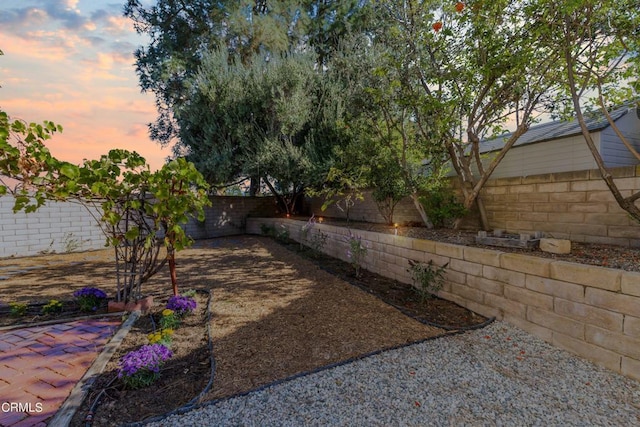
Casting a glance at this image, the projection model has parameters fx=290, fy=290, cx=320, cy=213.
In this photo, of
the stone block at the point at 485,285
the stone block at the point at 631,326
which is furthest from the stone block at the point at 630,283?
the stone block at the point at 485,285

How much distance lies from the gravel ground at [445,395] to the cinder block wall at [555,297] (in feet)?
0.57

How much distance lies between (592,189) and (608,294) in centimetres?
212

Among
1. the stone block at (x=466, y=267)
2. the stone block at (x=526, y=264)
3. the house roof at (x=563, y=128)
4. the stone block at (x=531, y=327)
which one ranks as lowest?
the stone block at (x=531, y=327)

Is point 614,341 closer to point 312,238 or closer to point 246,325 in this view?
point 246,325

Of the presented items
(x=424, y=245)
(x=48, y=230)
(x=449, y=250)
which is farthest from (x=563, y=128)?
(x=48, y=230)

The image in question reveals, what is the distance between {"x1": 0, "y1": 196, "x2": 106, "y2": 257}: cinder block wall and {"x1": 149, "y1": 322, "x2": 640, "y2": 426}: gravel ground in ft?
28.4

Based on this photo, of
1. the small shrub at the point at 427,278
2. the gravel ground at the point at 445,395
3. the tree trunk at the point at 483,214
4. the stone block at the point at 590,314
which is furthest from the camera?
the tree trunk at the point at 483,214

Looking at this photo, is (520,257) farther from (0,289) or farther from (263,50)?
(263,50)

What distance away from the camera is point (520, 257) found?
284 centimetres

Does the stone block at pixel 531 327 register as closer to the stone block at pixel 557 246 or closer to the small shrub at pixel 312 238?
the stone block at pixel 557 246

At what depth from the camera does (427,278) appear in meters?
3.71

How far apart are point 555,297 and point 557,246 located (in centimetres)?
82

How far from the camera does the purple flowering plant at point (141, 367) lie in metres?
2.09

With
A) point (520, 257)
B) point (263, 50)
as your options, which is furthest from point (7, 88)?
point (263, 50)
